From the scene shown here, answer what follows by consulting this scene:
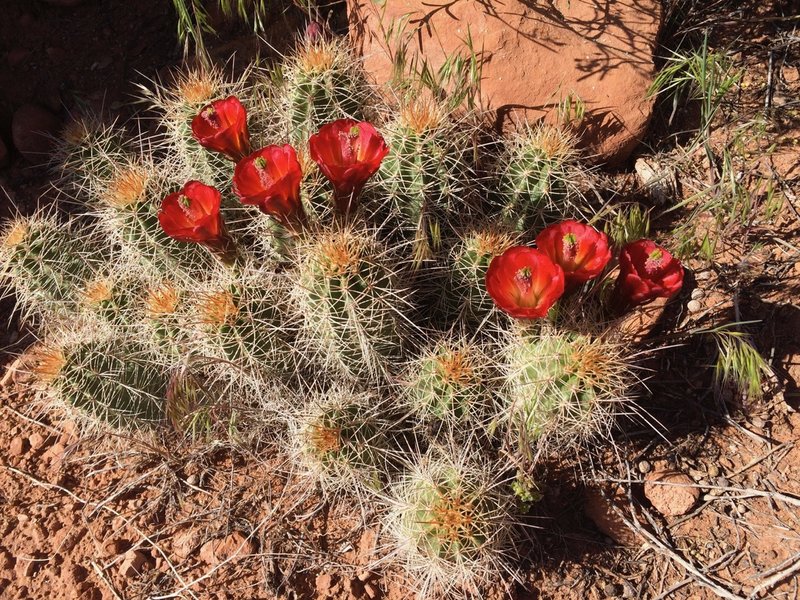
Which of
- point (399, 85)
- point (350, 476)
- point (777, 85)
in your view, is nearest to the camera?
point (350, 476)

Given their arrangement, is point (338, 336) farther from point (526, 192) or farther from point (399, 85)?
point (399, 85)

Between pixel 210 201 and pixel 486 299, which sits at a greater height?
pixel 210 201

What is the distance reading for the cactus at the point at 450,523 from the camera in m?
1.98

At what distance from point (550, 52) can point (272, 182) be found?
151cm

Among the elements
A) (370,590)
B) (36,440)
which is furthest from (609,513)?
(36,440)

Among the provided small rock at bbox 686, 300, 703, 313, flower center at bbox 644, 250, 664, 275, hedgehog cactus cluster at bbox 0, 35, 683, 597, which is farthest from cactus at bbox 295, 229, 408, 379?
small rock at bbox 686, 300, 703, 313

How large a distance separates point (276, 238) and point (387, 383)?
25.4 inches

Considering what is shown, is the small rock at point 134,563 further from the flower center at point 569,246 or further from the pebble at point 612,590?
the flower center at point 569,246

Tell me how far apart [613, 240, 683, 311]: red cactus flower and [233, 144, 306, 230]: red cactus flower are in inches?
39.4

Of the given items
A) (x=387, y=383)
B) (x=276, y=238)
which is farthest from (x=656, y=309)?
(x=276, y=238)

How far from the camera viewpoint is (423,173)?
7.71 feet

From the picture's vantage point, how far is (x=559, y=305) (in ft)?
6.84

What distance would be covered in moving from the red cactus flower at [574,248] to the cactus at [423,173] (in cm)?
43

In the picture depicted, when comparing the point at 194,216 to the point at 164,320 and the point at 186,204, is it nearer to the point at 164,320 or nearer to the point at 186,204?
the point at 186,204
